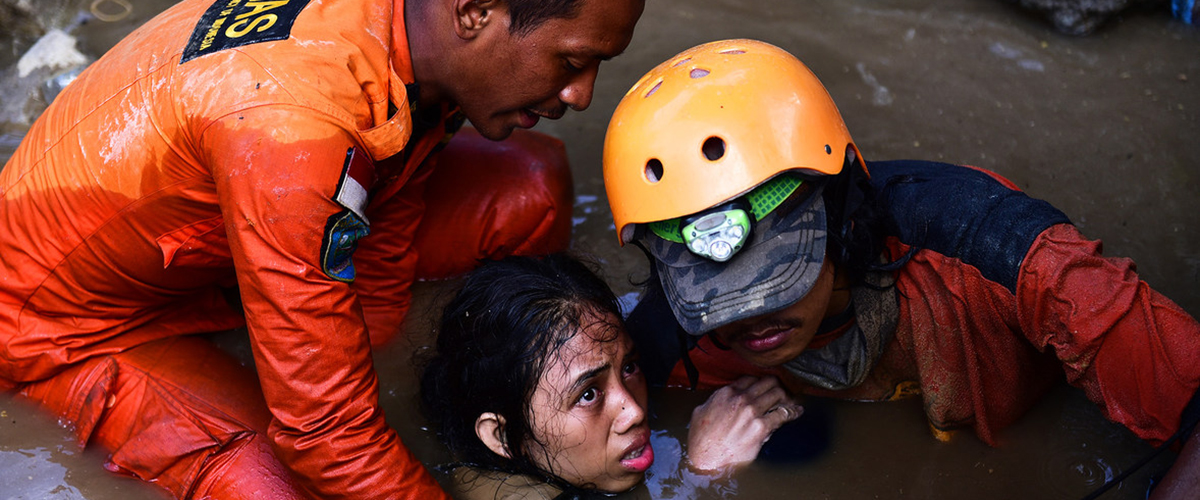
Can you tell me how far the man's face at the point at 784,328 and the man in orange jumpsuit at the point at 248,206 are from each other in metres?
0.77

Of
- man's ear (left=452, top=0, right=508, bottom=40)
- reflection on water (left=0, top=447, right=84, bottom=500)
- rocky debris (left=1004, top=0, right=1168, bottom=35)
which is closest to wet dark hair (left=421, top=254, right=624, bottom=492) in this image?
man's ear (left=452, top=0, right=508, bottom=40)

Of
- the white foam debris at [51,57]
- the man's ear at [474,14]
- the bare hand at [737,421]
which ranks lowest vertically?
the bare hand at [737,421]

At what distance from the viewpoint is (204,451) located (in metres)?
2.70

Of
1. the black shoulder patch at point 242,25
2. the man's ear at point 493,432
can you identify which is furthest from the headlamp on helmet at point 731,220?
the black shoulder patch at point 242,25

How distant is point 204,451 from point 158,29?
118 centimetres

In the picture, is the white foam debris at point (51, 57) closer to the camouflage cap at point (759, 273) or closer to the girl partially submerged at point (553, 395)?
the girl partially submerged at point (553, 395)

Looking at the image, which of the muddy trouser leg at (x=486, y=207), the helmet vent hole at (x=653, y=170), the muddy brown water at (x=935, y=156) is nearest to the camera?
the helmet vent hole at (x=653, y=170)

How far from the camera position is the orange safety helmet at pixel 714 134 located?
2.28 metres

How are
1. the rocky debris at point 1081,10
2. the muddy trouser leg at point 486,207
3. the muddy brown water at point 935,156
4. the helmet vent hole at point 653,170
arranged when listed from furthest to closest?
the rocky debris at point 1081,10 → the muddy trouser leg at point 486,207 → the muddy brown water at point 935,156 → the helmet vent hole at point 653,170

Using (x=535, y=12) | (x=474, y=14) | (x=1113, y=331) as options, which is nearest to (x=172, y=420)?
(x=474, y=14)

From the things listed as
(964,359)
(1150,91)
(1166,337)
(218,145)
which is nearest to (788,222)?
(964,359)

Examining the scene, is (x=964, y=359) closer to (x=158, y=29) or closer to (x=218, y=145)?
(x=218, y=145)

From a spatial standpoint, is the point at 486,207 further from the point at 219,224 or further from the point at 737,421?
the point at 737,421

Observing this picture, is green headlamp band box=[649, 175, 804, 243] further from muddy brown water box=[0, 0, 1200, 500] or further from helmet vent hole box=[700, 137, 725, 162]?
muddy brown water box=[0, 0, 1200, 500]
